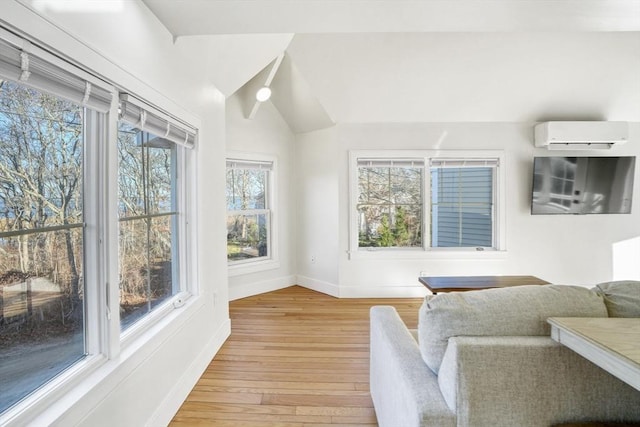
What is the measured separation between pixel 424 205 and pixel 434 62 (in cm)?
169

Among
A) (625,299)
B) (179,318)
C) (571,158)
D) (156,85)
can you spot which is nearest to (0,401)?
(179,318)

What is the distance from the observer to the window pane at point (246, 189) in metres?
4.23

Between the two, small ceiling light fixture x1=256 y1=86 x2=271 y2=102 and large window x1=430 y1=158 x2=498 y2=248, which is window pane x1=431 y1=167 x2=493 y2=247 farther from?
small ceiling light fixture x1=256 y1=86 x2=271 y2=102

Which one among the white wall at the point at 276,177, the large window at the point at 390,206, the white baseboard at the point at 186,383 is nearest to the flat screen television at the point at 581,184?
the large window at the point at 390,206

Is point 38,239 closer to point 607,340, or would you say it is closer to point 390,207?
point 607,340

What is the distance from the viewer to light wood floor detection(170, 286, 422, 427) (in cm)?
197

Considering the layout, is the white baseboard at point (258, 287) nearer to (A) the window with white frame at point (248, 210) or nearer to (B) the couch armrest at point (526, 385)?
(A) the window with white frame at point (248, 210)

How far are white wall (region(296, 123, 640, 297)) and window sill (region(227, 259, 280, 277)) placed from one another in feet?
2.94

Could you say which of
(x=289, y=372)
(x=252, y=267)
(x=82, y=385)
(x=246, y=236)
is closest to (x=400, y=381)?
(x=82, y=385)

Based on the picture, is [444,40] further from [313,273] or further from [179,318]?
[179,318]

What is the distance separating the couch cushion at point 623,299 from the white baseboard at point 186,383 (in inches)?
83.1

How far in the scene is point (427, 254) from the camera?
427 centimetres

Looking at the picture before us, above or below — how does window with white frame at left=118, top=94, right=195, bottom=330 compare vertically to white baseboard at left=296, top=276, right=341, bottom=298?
above

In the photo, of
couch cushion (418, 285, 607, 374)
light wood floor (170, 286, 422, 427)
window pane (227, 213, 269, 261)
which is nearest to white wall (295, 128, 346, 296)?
window pane (227, 213, 269, 261)
